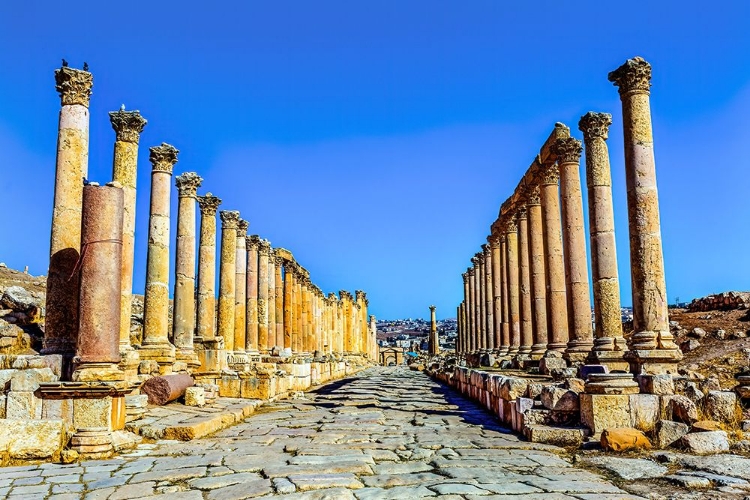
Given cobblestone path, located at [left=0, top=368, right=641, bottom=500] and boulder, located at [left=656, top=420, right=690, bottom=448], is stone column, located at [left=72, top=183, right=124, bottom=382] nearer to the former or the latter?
cobblestone path, located at [left=0, top=368, right=641, bottom=500]

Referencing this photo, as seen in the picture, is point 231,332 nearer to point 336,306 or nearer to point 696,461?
point 696,461

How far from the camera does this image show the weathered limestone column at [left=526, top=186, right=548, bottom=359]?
69.6 feet

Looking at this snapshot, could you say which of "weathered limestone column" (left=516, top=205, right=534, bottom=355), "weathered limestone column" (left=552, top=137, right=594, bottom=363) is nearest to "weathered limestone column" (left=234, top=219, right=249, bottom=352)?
"weathered limestone column" (left=516, top=205, right=534, bottom=355)

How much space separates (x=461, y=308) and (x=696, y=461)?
5515 centimetres

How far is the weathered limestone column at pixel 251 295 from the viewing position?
27359 millimetres

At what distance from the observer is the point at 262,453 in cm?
841

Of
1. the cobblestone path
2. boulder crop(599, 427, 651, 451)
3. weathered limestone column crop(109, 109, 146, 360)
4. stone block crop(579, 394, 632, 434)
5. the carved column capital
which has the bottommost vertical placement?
the cobblestone path

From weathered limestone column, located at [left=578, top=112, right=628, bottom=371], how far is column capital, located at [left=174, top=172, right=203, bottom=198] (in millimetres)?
10993

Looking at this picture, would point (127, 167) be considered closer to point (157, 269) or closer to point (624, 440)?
point (157, 269)

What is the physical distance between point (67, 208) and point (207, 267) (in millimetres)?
8853

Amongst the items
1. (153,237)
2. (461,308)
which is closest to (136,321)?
(153,237)

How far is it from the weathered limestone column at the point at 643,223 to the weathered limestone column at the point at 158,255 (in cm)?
1077

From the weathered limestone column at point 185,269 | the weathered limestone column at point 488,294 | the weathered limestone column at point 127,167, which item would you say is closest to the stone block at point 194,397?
the weathered limestone column at point 127,167

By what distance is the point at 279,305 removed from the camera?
3331 cm
